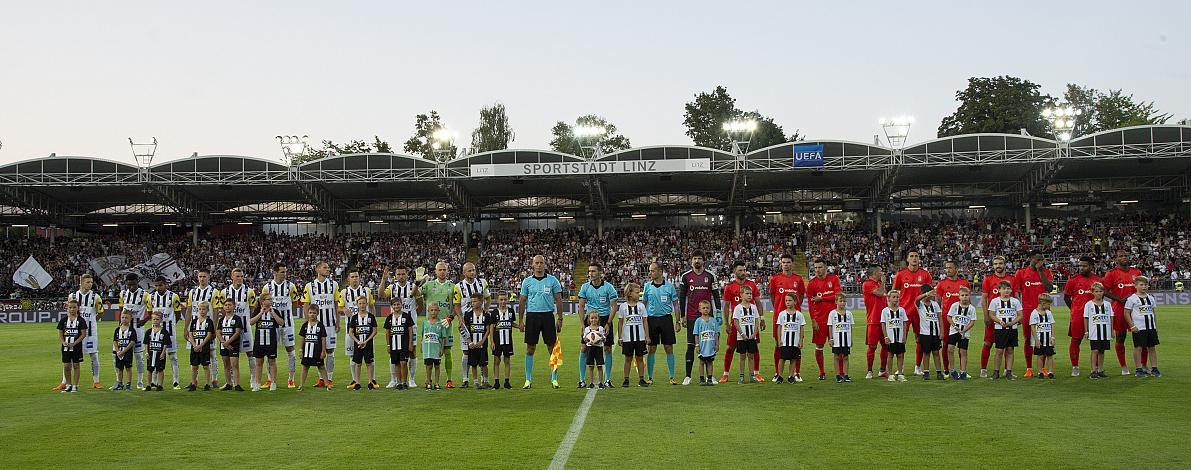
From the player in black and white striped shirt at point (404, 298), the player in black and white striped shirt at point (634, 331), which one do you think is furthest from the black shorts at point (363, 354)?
the player in black and white striped shirt at point (634, 331)

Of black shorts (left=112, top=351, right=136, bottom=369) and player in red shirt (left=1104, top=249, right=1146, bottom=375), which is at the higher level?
player in red shirt (left=1104, top=249, right=1146, bottom=375)

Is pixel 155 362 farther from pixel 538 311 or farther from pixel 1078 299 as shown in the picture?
pixel 1078 299

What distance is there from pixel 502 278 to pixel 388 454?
39.3 meters

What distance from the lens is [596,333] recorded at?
12.9 m

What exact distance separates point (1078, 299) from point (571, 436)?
29.1ft

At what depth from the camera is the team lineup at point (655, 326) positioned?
13.2 meters

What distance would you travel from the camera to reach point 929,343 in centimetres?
1331

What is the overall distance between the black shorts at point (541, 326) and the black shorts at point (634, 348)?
1000 millimetres

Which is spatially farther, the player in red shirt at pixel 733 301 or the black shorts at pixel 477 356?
the player in red shirt at pixel 733 301

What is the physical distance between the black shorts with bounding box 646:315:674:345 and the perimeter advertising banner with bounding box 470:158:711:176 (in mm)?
31227

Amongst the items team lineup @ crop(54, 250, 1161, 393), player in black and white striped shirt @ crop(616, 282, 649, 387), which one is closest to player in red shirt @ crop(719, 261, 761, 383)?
team lineup @ crop(54, 250, 1161, 393)

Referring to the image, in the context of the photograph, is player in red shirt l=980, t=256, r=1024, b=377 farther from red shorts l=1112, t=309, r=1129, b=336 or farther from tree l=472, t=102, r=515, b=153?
tree l=472, t=102, r=515, b=153

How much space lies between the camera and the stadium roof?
44.3m

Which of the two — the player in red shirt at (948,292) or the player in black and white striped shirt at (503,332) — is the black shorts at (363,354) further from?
the player in red shirt at (948,292)
